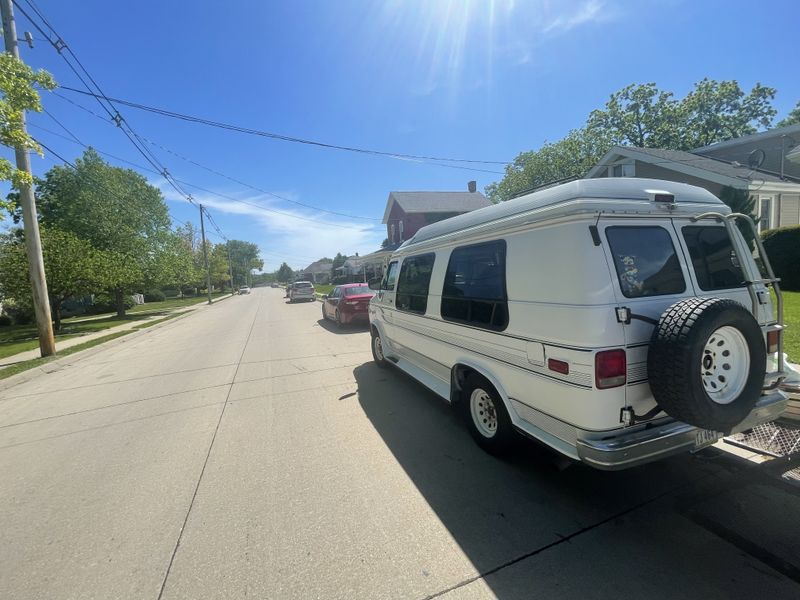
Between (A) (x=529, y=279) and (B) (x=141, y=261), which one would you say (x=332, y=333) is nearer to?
(A) (x=529, y=279)

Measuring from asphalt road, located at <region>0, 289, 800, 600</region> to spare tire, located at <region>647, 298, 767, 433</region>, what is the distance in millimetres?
796

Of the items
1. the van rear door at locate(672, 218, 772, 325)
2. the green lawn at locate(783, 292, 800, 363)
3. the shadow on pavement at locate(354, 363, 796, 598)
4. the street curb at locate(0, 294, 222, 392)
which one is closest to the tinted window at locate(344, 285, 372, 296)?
the street curb at locate(0, 294, 222, 392)

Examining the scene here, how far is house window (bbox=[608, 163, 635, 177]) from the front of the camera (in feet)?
55.7

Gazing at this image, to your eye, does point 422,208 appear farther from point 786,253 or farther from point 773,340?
point 773,340

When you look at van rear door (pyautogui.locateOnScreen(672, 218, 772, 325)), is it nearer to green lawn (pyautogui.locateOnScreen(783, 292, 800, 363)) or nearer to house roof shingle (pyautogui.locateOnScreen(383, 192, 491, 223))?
green lawn (pyautogui.locateOnScreen(783, 292, 800, 363))

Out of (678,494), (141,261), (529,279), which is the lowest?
(678,494)

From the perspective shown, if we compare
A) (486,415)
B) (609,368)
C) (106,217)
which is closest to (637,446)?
(609,368)

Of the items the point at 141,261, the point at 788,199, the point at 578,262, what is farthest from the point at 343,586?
the point at 141,261

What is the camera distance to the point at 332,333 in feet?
39.7

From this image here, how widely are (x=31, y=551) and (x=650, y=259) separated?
4.94 meters

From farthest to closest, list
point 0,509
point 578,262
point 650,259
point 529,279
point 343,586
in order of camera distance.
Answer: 1. point 0,509
2. point 529,279
3. point 650,259
4. point 578,262
5. point 343,586

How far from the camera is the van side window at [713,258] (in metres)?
2.95

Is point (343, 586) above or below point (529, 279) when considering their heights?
below

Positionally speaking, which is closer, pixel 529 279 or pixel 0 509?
pixel 529 279
